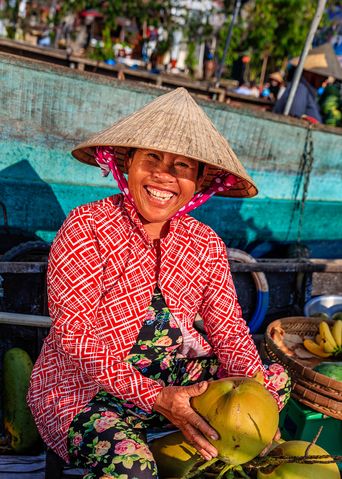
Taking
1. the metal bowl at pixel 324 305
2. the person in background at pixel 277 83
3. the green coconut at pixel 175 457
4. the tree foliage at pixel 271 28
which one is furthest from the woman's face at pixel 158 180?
the tree foliage at pixel 271 28

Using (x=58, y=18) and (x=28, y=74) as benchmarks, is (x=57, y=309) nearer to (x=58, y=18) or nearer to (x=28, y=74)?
(x=28, y=74)

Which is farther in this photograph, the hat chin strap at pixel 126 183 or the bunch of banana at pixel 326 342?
the bunch of banana at pixel 326 342

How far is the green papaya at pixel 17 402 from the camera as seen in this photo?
7.72 ft

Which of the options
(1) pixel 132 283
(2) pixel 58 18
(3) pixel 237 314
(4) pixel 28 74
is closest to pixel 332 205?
(4) pixel 28 74

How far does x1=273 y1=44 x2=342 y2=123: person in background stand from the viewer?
608 centimetres

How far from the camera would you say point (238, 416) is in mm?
1406

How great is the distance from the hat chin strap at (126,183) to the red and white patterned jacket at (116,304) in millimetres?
59

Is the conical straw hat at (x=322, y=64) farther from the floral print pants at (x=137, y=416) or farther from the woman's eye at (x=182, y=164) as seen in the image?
the floral print pants at (x=137, y=416)

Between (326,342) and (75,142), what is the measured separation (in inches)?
98.6

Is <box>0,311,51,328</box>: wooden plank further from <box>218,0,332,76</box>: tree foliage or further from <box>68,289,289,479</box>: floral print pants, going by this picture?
<box>218,0,332,76</box>: tree foliage

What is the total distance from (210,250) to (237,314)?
280mm

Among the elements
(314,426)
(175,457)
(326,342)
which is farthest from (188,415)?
(326,342)

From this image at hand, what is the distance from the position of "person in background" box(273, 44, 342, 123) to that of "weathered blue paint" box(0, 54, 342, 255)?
1181 mm

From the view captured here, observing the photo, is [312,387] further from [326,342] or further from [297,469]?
[297,469]
